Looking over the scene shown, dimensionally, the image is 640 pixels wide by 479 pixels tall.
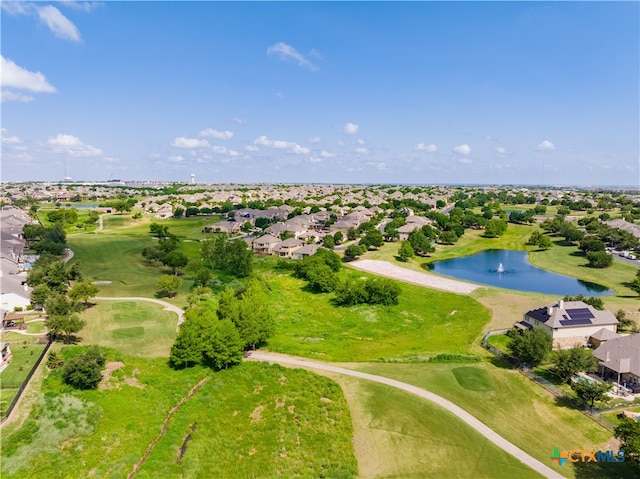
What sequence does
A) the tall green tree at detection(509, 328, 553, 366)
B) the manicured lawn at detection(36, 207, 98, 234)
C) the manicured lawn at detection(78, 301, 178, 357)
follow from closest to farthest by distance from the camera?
the tall green tree at detection(509, 328, 553, 366) < the manicured lawn at detection(78, 301, 178, 357) < the manicured lawn at detection(36, 207, 98, 234)

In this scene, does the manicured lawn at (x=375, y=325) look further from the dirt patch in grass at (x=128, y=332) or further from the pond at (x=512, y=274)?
the pond at (x=512, y=274)

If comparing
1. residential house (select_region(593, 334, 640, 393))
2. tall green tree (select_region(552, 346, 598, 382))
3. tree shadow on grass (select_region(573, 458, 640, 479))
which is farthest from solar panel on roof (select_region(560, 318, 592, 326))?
tree shadow on grass (select_region(573, 458, 640, 479))

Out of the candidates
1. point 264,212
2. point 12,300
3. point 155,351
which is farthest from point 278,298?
point 264,212

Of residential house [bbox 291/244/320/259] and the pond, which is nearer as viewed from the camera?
the pond

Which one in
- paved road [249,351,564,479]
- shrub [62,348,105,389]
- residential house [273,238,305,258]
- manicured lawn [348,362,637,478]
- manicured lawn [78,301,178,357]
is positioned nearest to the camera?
paved road [249,351,564,479]

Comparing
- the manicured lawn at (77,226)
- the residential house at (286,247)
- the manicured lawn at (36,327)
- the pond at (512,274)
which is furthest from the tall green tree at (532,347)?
the manicured lawn at (77,226)

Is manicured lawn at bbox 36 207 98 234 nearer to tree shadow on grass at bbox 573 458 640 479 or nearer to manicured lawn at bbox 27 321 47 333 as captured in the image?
manicured lawn at bbox 27 321 47 333

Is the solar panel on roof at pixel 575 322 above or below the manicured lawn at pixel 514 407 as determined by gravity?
above
